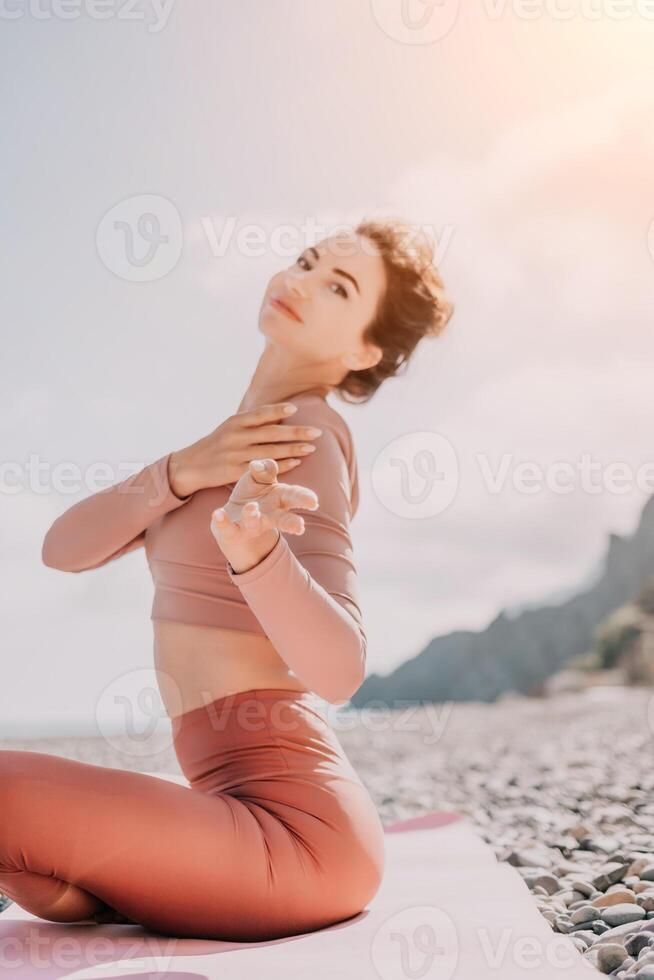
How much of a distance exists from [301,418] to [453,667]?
30.4 m

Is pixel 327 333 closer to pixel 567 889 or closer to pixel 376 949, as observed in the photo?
pixel 376 949

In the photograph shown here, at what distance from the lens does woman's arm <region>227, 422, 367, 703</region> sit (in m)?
1.71

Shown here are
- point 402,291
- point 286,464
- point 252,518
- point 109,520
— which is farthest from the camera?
point 402,291

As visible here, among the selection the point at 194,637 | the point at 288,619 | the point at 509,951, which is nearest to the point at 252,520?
the point at 288,619

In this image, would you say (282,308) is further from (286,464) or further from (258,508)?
→ (258,508)

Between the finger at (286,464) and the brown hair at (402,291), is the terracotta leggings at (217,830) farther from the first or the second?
the brown hair at (402,291)

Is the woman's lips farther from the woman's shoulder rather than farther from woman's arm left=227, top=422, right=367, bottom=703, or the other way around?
woman's arm left=227, top=422, right=367, bottom=703

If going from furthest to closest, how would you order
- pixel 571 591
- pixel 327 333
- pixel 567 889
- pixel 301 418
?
pixel 571 591, pixel 567 889, pixel 327 333, pixel 301 418

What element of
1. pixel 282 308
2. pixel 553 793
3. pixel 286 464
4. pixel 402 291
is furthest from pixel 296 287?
pixel 553 793

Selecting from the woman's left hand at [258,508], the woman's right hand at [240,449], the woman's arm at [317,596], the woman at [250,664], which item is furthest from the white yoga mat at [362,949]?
the woman's right hand at [240,449]

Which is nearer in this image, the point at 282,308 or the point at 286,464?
the point at 286,464

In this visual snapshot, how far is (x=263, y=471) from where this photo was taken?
170 cm

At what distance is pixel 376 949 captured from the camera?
5.93ft

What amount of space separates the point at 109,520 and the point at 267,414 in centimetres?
44
